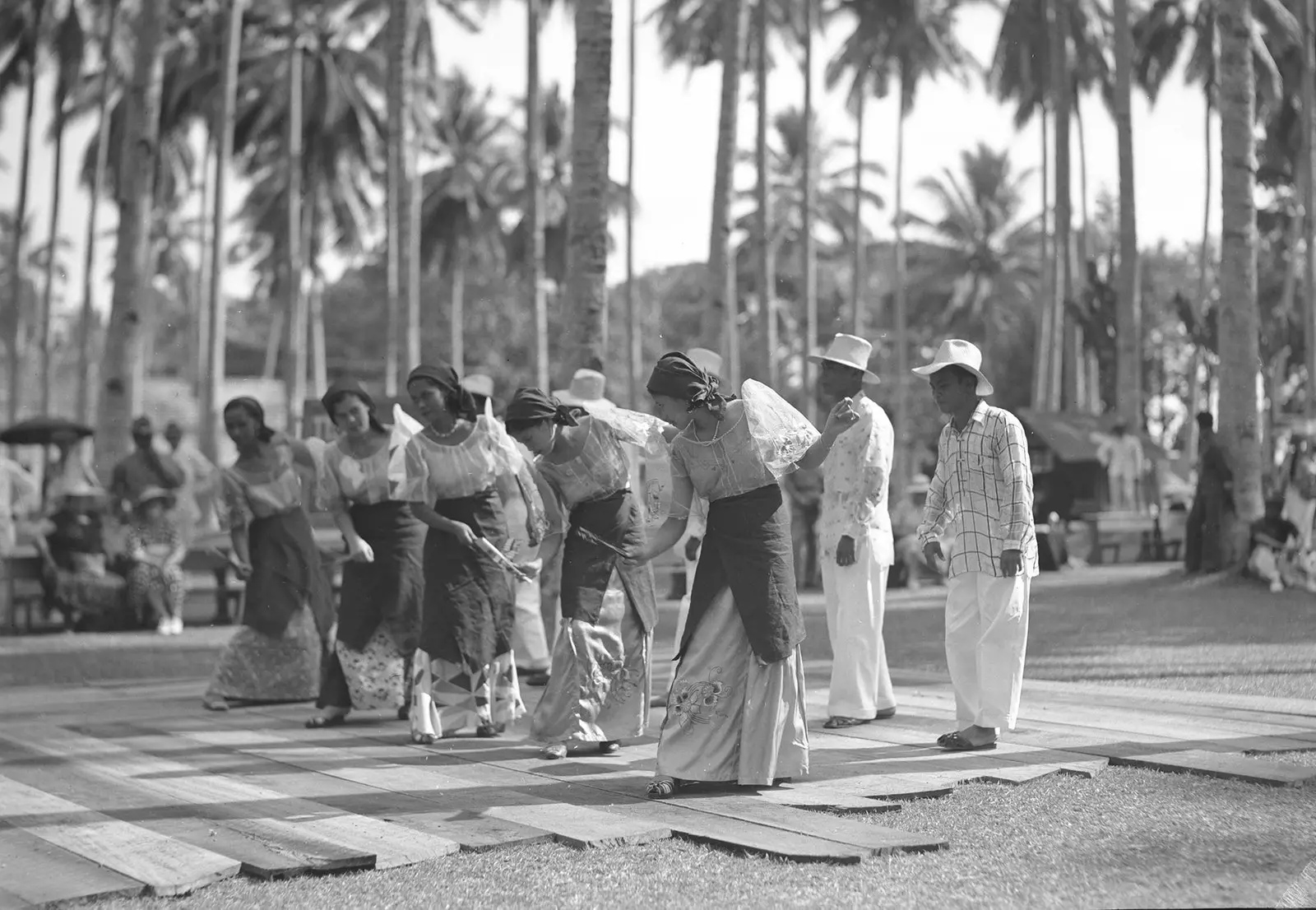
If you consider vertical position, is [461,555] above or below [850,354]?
below

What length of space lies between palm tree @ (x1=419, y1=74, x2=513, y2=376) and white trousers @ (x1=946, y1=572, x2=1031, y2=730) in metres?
43.4

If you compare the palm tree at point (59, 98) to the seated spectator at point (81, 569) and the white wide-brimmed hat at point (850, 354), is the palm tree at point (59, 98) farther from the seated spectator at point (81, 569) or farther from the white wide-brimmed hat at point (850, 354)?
the white wide-brimmed hat at point (850, 354)

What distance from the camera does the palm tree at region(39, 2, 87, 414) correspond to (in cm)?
3884

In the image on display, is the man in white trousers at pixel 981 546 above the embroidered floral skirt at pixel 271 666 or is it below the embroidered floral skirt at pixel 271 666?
above

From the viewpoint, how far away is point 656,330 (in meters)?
61.5

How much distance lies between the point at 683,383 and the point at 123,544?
413 inches

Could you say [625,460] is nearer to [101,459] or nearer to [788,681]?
[788,681]

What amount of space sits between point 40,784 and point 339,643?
229 cm

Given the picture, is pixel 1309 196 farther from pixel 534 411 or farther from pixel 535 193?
pixel 534 411

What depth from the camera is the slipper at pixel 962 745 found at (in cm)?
736

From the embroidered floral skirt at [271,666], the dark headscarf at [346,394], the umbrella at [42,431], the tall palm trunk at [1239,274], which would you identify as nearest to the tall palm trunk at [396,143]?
the umbrella at [42,431]

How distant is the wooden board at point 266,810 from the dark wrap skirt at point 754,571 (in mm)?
1627

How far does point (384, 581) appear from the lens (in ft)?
30.2

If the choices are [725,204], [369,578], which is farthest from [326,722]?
[725,204]
